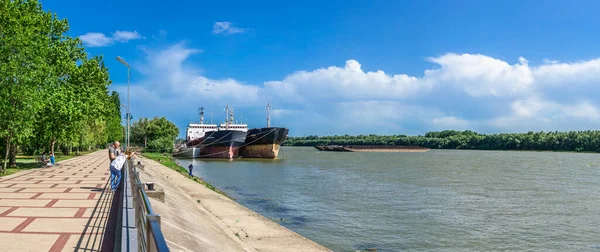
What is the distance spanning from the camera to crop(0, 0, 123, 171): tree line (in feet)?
75.2

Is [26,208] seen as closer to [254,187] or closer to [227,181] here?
[254,187]

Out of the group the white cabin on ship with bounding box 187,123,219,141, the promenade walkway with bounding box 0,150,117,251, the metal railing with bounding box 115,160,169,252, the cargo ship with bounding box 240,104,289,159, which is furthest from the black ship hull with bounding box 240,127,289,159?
the metal railing with bounding box 115,160,169,252

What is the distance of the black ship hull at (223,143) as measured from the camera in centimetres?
7300

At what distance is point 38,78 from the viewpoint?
935 inches

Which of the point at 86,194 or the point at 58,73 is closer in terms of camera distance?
the point at 86,194

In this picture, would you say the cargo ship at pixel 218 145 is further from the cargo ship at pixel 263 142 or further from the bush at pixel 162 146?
the bush at pixel 162 146

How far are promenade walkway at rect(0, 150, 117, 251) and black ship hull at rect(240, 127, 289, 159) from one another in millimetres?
56532

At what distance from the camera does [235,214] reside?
58.1 ft

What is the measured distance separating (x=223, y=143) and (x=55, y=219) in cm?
6447

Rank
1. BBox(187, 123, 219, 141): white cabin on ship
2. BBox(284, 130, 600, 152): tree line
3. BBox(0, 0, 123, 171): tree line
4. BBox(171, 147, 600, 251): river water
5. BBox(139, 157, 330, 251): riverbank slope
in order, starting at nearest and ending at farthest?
BBox(139, 157, 330, 251): riverbank slope → BBox(171, 147, 600, 251): river water → BBox(0, 0, 123, 171): tree line → BBox(187, 123, 219, 141): white cabin on ship → BBox(284, 130, 600, 152): tree line

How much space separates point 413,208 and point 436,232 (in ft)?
17.6

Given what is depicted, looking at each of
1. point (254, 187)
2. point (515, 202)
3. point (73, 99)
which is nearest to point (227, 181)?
point (254, 187)

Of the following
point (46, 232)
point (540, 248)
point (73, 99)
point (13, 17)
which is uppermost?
point (13, 17)

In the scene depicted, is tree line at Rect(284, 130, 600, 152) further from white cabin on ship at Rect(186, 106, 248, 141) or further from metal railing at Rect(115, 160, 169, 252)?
metal railing at Rect(115, 160, 169, 252)
